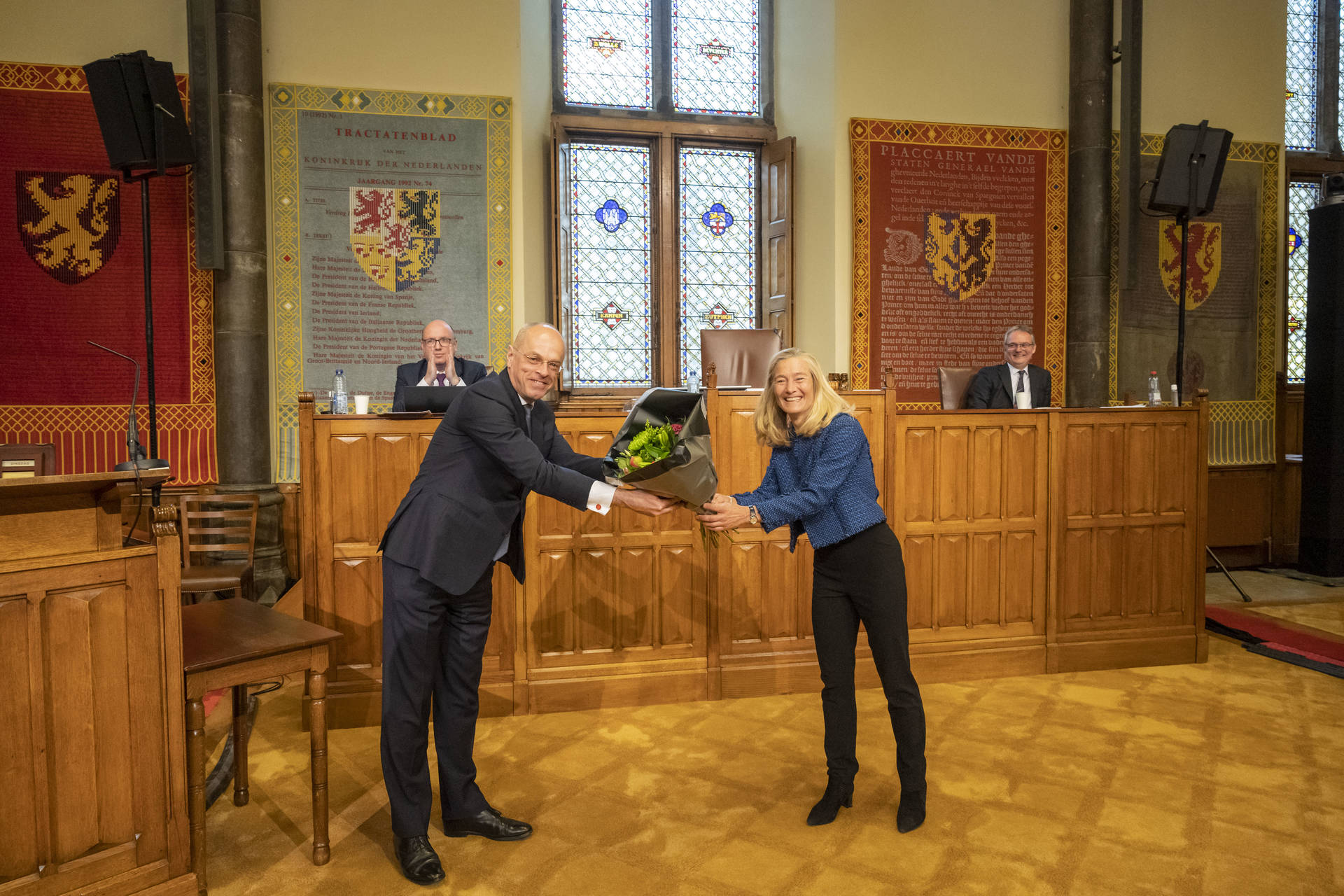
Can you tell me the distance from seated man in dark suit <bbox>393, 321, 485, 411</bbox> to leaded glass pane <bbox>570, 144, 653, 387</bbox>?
1.64 m

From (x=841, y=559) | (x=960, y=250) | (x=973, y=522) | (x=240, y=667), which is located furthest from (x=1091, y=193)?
(x=240, y=667)

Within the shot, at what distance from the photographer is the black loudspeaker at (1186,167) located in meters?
6.37

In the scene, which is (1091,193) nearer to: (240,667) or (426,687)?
(426,687)

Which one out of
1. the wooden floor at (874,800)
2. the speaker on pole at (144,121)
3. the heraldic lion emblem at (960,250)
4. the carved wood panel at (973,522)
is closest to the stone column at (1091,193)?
the heraldic lion emblem at (960,250)

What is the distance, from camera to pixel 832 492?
293 cm

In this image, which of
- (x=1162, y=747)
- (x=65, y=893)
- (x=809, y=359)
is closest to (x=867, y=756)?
(x=1162, y=747)

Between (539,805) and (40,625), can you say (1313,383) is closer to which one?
(539,805)

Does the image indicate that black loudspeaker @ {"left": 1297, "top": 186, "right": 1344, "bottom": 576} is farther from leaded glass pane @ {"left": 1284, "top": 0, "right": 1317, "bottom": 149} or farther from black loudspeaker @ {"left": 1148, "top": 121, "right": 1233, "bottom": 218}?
black loudspeaker @ {"left": 1148, "top": 121, "right": 1233, "bottom": 218}

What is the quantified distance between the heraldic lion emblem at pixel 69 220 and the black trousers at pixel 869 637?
524 cm

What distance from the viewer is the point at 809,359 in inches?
118

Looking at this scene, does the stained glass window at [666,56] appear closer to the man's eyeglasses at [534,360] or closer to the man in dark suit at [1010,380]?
the man in dark suit at [1010,380]

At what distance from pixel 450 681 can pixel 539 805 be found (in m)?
0.63

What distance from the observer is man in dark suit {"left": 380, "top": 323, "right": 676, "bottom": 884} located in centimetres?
272

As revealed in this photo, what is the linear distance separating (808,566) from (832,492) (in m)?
1.56
